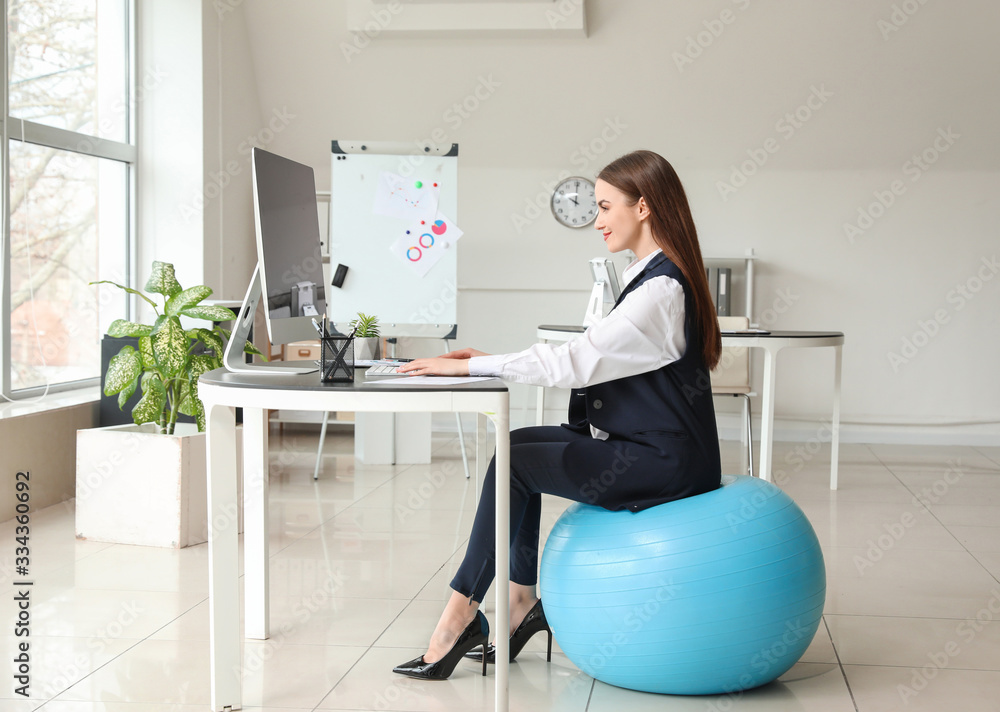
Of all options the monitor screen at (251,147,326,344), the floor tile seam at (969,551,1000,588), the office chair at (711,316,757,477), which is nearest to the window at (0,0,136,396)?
the monitor screen at (251,147,326,344)

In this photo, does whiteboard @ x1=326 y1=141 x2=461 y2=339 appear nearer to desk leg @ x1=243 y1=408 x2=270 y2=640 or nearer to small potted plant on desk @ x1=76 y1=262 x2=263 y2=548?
small potted plant on desk @ x1=76 y1=262 x2=263 y2=548

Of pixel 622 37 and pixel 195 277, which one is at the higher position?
pixel 622 37

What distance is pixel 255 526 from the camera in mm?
2160

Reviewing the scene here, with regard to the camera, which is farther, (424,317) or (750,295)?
(750,295)

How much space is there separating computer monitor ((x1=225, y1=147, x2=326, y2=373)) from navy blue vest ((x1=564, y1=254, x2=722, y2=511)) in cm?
71

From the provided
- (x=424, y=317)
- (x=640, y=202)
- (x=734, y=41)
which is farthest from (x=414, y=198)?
(x=640, y=202)

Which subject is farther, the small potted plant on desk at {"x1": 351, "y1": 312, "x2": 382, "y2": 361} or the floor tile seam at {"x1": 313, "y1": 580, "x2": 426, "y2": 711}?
the small potted plant on desk at {"x1": 351, "y1": 312, "x2": 382, "y2": 361}

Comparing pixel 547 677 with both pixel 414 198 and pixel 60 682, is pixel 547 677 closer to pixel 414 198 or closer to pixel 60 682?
pixel 60 682

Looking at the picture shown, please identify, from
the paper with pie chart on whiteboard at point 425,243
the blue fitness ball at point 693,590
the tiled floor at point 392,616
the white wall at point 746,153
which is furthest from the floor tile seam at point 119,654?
the white wall at point 746,153

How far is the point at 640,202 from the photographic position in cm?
197

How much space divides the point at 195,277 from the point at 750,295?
3149mm

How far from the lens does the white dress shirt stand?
5.94 ft

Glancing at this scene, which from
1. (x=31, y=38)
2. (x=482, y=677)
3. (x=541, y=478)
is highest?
(x=31, y=38)

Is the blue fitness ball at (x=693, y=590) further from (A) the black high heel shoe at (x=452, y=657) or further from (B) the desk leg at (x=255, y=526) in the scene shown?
(B) the desk leg at (x=255, y=526)
